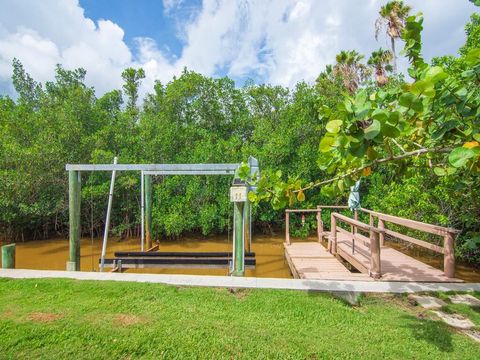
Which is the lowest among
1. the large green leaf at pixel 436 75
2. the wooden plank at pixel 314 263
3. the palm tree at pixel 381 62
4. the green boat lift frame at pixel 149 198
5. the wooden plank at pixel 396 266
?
the wooden plank at pixel 314 263

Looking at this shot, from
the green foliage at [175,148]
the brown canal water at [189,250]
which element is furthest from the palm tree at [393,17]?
the brown canal water at [189,250]

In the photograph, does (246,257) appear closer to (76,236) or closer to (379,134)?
(76,236)

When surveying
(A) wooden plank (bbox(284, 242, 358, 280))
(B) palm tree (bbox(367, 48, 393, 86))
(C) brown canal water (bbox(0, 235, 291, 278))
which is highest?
(B) palm tree (bbox(367, 48, 393, 86))

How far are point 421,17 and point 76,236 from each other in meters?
6.94

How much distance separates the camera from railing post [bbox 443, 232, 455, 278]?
4312mm

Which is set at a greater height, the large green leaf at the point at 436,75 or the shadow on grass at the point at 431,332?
the large green leaf at the point at 436,75

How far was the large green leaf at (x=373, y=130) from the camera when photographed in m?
1.23

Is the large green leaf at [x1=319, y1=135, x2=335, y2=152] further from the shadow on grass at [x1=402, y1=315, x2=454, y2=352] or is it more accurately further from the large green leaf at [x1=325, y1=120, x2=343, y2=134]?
the shadow on grass at [x1=402, y1=315, x2=454, y2=352]

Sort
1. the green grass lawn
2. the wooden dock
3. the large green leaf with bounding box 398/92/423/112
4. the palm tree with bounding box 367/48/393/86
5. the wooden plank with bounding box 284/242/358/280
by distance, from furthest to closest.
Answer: the palm tree with bounding box 367/48/393/86 → the wooden plank with bounding box 284/242/358/280 → the wooden dock → the green grass lawn → the large green leaf with bounding box 398/92/423/112

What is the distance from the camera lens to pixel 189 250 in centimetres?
1086

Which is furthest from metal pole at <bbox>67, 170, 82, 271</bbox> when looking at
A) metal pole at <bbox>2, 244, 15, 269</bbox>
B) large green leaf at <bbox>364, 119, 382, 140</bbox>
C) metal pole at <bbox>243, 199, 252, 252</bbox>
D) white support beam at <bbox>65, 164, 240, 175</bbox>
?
large green leaf at <bbox>364, 119, 382, 140</bbox>

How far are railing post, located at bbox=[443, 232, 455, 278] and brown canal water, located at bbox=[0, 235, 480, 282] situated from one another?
3373mm

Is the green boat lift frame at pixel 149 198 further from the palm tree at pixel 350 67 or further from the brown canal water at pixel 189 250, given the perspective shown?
the palm tree at pixel 350 67

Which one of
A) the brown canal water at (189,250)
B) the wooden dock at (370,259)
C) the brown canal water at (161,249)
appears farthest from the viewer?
the brown canal water at (161,249)
